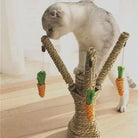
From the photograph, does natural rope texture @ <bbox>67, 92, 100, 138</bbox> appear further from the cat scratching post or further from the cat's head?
the cat's head

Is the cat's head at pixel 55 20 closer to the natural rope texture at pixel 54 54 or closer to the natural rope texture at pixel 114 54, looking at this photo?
the natural rope texture at pixel 54 54

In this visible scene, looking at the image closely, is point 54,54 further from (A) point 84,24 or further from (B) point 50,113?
(B) point 50,113

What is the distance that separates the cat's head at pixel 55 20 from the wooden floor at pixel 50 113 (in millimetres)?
414

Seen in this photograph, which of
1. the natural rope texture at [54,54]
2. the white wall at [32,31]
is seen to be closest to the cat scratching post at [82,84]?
the natural rope texture at [54,54]

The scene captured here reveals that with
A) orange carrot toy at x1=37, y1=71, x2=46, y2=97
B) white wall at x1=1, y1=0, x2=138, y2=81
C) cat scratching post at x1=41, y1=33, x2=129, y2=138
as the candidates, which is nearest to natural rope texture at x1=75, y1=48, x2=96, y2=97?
cat scratching post at x1=41, y1=33, x2=129, y2=138

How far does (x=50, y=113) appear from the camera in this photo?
3.80 ft

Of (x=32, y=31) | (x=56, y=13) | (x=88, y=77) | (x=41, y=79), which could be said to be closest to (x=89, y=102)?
(x=88, y=77)

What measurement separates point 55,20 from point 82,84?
0.82 feet

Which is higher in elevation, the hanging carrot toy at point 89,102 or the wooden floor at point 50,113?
the hanging carrot toy at point 89,102

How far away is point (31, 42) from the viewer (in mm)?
1668

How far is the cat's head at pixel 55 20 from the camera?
0.82m

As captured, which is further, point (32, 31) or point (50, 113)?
point (32, 31)

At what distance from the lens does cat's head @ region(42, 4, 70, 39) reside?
82 centimetres

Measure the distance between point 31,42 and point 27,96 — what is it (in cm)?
48
